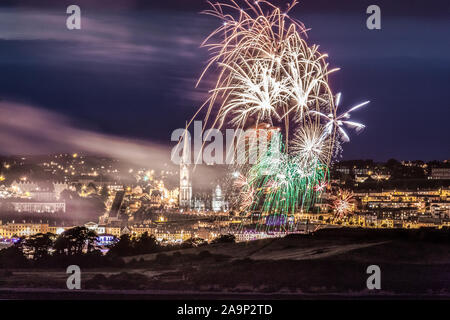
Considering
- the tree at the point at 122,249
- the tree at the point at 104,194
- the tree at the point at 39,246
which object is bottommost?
the tree at the point at 122,249

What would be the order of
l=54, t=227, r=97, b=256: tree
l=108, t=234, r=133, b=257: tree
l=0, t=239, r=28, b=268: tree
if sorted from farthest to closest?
1. l=108, t=234, r=133, b=257: tree
2. l=54, t=227, r=97, b=256: tree
3. l=0, t=239, r=28, b=268: tree

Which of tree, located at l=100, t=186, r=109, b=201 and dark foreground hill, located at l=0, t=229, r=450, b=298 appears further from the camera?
tree, located at l=100, t=186, r=109, b=201

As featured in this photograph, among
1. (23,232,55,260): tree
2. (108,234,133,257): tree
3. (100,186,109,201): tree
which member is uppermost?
(100,186,109,201): tree

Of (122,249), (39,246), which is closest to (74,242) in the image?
(39,246)

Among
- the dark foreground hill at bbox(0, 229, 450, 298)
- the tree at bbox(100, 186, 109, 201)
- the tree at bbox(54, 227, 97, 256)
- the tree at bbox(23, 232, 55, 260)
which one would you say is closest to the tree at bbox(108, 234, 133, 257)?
the tree at bbox(54, 227, 97, 256)

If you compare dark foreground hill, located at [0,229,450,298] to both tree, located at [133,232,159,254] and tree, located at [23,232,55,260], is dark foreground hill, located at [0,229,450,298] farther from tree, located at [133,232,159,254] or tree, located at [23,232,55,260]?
tree, located at [133,232,159,254]

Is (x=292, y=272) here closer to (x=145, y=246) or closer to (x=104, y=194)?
(x=145, y=246)

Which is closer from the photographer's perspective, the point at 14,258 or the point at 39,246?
the point at 14,258

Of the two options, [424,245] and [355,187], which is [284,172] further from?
[355,187]

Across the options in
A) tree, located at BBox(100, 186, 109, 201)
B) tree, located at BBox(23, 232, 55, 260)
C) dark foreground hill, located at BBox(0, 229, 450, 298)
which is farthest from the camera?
tree, located at BBox(100, 186, 109, 201)

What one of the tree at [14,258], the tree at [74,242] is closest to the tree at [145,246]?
the tree at [74,242]

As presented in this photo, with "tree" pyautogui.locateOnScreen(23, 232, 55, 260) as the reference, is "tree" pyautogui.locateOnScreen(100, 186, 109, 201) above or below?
above

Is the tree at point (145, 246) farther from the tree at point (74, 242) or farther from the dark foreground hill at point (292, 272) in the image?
the dark foreground hill at point (292, 272)
